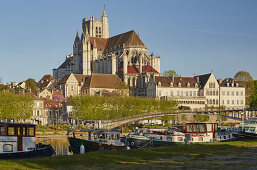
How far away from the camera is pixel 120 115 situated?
98562mm

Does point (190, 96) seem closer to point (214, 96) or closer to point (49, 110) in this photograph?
point (214, 96)

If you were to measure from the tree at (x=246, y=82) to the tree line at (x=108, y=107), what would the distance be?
4019 centimetres

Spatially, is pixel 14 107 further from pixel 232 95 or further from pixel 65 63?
pixel 65 63

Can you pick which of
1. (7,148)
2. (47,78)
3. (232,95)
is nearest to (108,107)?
(232,95)

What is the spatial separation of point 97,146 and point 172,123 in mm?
67120

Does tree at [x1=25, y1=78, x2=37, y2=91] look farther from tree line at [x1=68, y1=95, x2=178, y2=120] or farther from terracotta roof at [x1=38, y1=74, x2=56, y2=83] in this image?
tree line at [x1=68, y1=95, x2=178, y2=120]

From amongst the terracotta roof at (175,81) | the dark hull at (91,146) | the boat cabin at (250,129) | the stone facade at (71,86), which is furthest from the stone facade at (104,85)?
the dark hull at (91,146)

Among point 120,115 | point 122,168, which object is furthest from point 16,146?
point 120,115

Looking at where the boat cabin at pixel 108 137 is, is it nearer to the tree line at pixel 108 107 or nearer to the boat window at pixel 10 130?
the boat window at pixel 10 130

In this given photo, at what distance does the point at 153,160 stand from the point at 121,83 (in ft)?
346

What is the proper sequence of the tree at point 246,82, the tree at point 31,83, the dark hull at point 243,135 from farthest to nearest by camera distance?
the tree at point 31,83, the tree at point 246,82, the dark hull at point 243,135

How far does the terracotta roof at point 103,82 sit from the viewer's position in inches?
5369

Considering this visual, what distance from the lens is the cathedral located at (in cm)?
14750

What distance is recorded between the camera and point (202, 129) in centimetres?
4953
